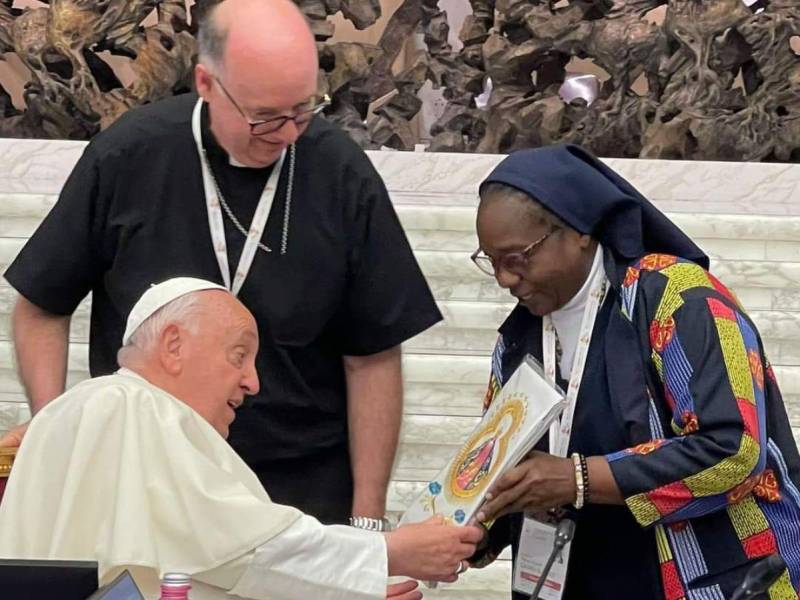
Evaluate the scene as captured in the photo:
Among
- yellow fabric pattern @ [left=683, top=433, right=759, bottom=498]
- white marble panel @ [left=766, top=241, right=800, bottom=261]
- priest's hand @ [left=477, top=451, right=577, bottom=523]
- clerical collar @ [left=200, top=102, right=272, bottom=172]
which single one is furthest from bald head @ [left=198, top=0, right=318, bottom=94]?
white marble panel @ [left=766, top=241, right=800, bottom=261]

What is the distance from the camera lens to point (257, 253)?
3.24 meters

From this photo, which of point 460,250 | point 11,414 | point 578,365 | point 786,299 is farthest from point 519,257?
point 786,299

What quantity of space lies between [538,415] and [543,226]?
0.39 m

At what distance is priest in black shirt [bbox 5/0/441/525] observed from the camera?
3.23 metres

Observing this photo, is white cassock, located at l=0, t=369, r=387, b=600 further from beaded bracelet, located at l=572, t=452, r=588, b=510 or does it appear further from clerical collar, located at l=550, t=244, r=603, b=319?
clerical collar, located at l=550, t=244, r=603, b=319

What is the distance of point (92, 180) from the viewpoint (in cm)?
324

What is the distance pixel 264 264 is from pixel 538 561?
94 cm

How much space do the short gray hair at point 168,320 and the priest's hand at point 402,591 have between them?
675mm

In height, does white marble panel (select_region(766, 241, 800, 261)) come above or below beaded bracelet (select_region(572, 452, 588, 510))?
below

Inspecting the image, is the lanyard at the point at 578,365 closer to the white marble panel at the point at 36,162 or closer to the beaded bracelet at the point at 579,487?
the beaded bracelet at the point at 579,487

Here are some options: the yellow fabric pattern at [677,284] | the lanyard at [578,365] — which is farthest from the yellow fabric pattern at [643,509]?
the yellow fabric pattern at [677,284]

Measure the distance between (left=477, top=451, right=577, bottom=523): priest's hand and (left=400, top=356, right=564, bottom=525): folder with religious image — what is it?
0.03 metres

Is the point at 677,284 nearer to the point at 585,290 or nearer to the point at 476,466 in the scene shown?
the point at 585,290

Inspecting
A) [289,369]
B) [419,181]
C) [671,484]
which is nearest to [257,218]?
[289,369]
